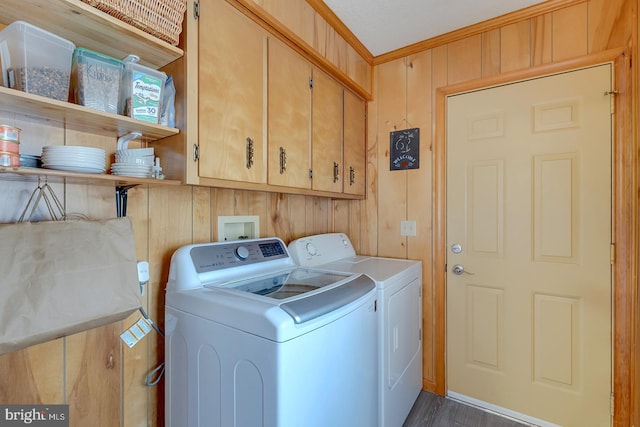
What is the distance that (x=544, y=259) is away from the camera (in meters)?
1.80

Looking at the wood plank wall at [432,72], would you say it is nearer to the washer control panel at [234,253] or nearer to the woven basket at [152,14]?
the washer control panel at [234,253]

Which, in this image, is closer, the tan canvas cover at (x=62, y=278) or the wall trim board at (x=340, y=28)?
the tan canvas cover at (x=62, y=278)

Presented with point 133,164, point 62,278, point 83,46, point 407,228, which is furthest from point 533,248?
point 83,46

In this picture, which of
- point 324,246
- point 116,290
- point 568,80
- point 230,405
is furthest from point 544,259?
point 116,290

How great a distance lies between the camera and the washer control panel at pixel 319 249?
178 centimetres

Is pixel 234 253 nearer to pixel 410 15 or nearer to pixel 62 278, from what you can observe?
pixel 62 278

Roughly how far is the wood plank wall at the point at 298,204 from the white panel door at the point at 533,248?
184mm

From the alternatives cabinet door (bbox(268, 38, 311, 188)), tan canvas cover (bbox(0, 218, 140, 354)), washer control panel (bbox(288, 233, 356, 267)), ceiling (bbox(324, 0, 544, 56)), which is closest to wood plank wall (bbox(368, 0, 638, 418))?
ceiling (bbox(324, 0, 544, 56))

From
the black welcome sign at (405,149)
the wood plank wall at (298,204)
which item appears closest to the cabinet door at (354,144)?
the wood plank wall at (298,204)

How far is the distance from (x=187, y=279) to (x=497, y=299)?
1.88 m

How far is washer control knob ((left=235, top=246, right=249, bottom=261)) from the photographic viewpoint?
1.42m

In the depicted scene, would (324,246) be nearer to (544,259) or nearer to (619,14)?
(544,259)

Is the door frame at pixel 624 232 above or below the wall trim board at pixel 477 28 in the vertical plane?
below

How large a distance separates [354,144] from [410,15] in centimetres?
86
